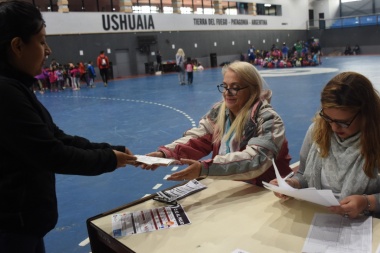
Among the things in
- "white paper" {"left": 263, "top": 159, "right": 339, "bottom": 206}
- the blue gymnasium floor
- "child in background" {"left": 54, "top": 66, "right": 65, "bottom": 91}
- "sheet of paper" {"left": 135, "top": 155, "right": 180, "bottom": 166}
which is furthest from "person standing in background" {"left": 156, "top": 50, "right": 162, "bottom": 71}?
"white paper" {"left": 263, "top": 159, "right": 339, "bottom": 206}

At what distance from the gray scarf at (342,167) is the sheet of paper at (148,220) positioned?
868 millimetres

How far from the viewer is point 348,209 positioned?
1.77 m

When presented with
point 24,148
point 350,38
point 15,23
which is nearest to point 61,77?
point 15,23

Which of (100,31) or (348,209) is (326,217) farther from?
(100,31)

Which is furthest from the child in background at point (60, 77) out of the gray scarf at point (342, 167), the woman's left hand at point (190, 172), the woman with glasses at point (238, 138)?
the gray scarf at point (342, 167)

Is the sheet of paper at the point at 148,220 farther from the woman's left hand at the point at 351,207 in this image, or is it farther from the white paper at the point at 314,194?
the woman's left hand at the point at 351,207

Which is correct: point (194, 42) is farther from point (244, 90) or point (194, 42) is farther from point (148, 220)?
point (148, 220)

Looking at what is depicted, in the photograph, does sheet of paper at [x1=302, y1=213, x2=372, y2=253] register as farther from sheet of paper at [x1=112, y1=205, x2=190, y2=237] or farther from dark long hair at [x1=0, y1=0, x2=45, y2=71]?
dark long hair at [x1=0, y1=0, x2=45, y2=71]

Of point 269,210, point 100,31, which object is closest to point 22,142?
point 269,210

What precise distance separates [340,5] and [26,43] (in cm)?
4643

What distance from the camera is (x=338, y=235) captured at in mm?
1692

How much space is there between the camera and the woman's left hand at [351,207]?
1.76 metres

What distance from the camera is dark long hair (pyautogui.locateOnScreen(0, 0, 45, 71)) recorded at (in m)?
1.60

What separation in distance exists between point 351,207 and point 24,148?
1.64 meters
